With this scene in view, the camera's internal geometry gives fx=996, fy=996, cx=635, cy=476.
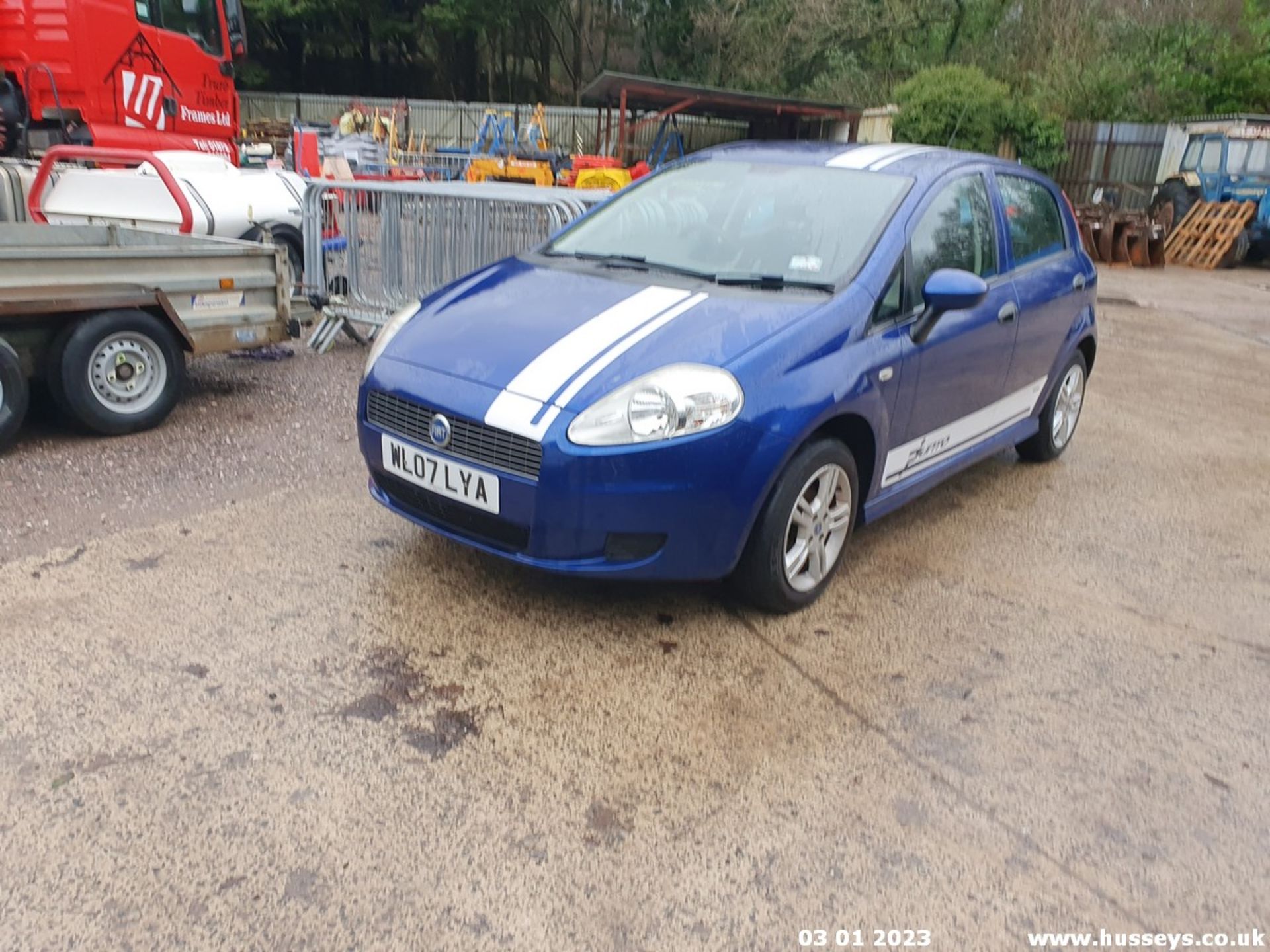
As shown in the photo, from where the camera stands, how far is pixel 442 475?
3.40 meters

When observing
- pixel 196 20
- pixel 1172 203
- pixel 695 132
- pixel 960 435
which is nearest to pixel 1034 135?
pixel 1172 203

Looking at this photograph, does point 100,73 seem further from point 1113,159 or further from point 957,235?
point 1113,159

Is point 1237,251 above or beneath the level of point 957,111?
beneath

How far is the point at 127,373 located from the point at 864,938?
474 centimetres

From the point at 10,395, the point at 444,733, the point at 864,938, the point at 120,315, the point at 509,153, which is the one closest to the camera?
the point at 864,938

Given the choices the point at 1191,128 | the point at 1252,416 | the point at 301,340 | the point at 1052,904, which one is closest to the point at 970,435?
the point at 1052,904

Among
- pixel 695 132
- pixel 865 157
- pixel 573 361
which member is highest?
pixel 695 132

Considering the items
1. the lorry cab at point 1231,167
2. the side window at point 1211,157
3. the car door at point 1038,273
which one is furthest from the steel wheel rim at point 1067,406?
the side window at point 1211,157

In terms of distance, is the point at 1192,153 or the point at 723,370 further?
the point at 1192,153

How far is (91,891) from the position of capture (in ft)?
7.53

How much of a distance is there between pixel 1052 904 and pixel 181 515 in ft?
12.1

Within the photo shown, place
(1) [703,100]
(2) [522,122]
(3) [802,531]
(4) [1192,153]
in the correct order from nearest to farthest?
(3) [802,531]
(4) [1192,153]
(1) [703,100]
(2) [522,122]

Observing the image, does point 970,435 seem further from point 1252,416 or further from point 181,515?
point 1252,416

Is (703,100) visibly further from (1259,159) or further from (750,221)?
(750,221)
